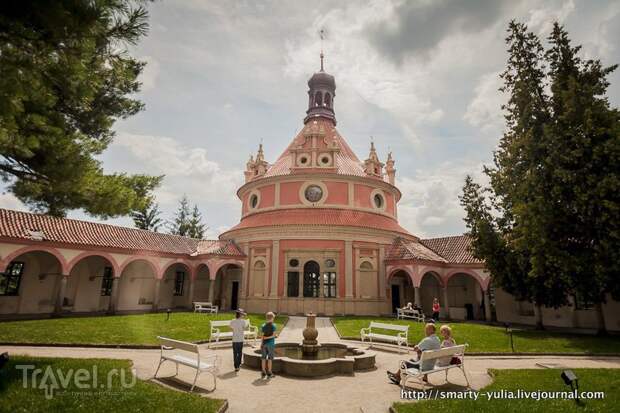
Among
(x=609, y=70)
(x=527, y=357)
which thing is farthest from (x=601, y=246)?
(x=609, y=70)

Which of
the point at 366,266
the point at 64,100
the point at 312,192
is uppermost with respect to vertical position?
the point at 312,192

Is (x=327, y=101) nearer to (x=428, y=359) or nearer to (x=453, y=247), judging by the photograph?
(x=453, y=247)

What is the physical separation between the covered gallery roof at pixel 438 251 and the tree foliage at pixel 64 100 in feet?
67.3

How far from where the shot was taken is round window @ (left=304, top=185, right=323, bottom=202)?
2938cm

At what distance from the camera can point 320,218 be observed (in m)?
27.5

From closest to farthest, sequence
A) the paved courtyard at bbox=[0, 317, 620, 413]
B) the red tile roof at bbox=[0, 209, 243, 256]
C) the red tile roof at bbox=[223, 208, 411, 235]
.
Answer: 1. the paved courtyard at bbox=[0, 317, 620, 413]
2. the red tile roof at bbox=[0, 209, 243, 256]
3. the red tile roof at bbox=[223, 208, 411, 235]

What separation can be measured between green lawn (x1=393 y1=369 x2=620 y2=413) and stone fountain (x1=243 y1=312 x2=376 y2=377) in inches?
103

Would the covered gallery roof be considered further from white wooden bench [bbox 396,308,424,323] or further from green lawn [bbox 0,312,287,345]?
green lawn [bbox 0,312,287,345]

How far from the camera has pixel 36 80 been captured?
215 inches

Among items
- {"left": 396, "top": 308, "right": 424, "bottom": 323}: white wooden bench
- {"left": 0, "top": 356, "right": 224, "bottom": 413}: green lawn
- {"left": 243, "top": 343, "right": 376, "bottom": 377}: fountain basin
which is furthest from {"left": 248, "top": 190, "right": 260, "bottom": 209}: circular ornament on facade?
{"left": 0, "top": 356, "right": 224, "bottom": 413}: green lawn

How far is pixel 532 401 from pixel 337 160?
2656cm

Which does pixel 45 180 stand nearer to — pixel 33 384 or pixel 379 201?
pixel 33 384

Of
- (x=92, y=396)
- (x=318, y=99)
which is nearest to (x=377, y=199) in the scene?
(x=318, y=99)

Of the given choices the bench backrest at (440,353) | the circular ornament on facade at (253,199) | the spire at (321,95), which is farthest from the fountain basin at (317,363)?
the spire at (321,95)
